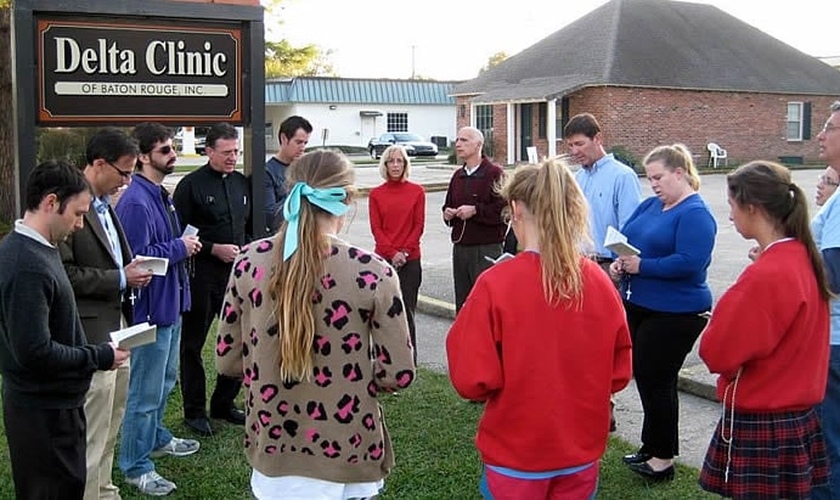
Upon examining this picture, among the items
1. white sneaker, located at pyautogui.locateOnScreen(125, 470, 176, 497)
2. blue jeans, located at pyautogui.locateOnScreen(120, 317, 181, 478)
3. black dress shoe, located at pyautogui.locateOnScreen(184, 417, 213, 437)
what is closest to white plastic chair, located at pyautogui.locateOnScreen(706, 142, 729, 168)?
black dress shoe, located at pyautogui.locateOnScreen(184, 417, 213, 437)

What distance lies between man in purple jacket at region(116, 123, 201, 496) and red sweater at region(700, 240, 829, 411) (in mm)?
2979

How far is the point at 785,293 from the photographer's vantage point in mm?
3283

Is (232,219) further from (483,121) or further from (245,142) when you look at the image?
(483,121)

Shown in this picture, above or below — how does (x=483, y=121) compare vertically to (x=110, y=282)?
above

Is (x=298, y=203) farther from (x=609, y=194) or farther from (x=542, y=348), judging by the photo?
(x=609, y=194)

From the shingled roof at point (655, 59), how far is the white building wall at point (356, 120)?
1727cm

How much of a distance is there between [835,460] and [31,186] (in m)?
3.61

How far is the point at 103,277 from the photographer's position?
4.07 meters

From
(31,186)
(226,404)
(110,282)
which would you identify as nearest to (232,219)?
(226,404)

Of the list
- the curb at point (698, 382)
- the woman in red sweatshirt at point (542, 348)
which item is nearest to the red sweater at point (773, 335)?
the woman in red sweatshirt at point (542, 348)

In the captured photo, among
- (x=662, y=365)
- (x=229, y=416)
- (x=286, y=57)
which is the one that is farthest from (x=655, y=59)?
(x=662, y=365)

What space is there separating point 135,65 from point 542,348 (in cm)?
316

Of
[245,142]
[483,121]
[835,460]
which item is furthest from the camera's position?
[483,121]

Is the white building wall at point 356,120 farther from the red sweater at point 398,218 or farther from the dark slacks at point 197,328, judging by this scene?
the dark slacks at point 197,328
